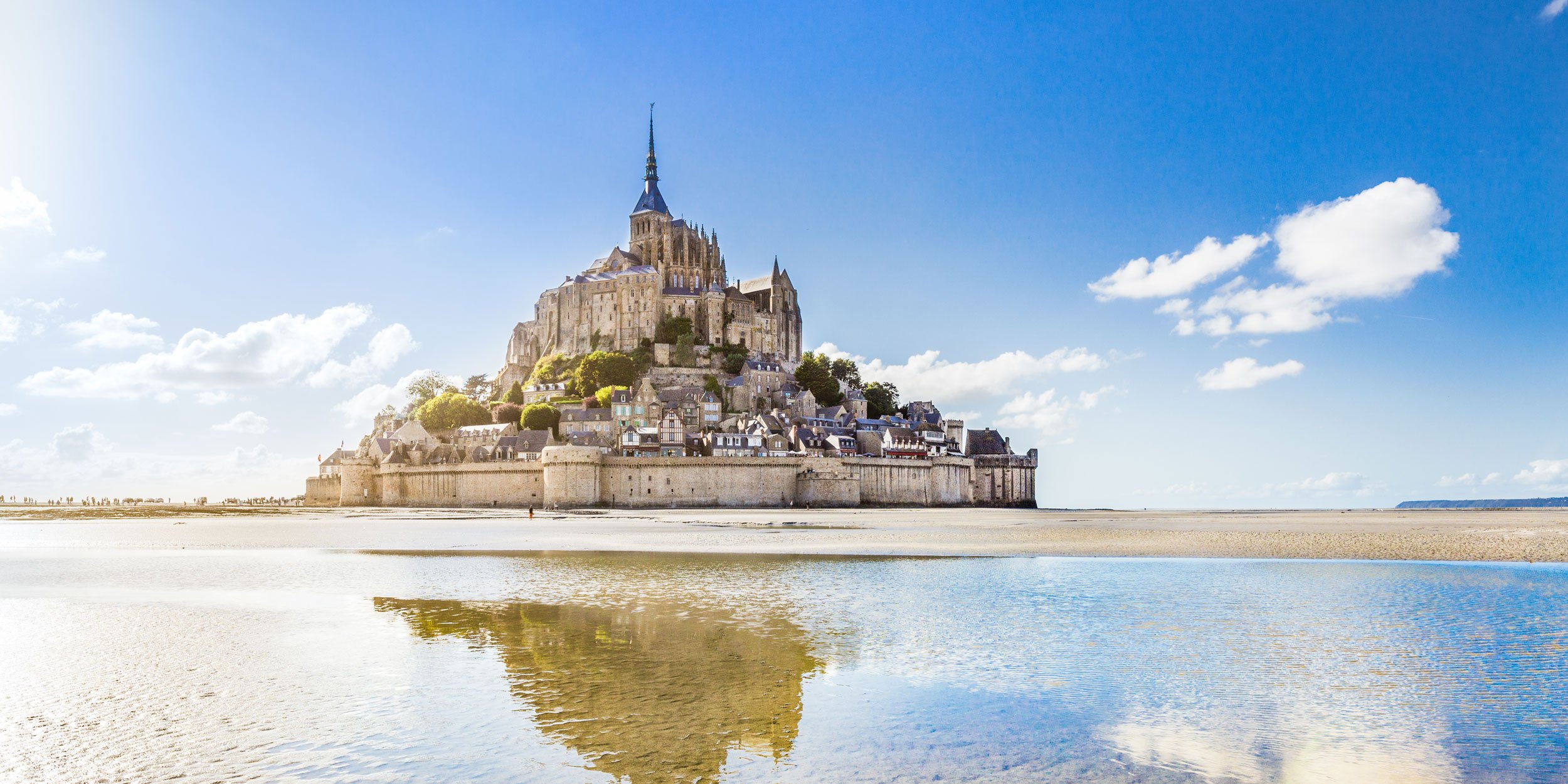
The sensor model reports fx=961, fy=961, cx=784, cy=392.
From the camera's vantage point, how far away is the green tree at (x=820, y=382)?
82.5 metres

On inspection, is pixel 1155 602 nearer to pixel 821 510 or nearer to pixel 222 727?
pixel 222 727

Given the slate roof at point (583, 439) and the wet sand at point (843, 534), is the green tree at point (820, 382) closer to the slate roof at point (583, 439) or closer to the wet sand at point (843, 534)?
the slate roof at point (583, 439)

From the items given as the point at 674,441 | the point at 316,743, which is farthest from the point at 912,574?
the point at 674,441

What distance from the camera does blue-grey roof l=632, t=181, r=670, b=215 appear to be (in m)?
94.9

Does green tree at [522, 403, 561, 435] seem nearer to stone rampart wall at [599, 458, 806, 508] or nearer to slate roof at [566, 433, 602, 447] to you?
slate roof at [566, 433, 602, 447]

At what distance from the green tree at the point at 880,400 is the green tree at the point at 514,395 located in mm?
30171

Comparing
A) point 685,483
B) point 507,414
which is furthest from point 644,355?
point 685,483

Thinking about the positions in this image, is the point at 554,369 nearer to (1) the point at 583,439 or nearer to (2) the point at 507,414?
(2) the point at 507,414

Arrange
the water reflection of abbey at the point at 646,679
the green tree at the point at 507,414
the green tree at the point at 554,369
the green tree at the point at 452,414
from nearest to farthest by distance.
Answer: the water reflection of abbey at the point at 646,679
the green tree at the point at 507,414
the green tree at the point at 452,414
the green tree at the point at 554,369

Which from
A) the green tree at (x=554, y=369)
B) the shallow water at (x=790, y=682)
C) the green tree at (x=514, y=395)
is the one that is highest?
the green tree at (x=554, y=369)

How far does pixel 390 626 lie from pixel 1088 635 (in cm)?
886

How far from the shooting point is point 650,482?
198ft

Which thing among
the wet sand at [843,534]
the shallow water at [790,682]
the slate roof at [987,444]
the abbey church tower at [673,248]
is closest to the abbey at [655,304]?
the abbey church tower at [673,248]

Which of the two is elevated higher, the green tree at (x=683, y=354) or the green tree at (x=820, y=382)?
the green tree at (x=683, y=354)
